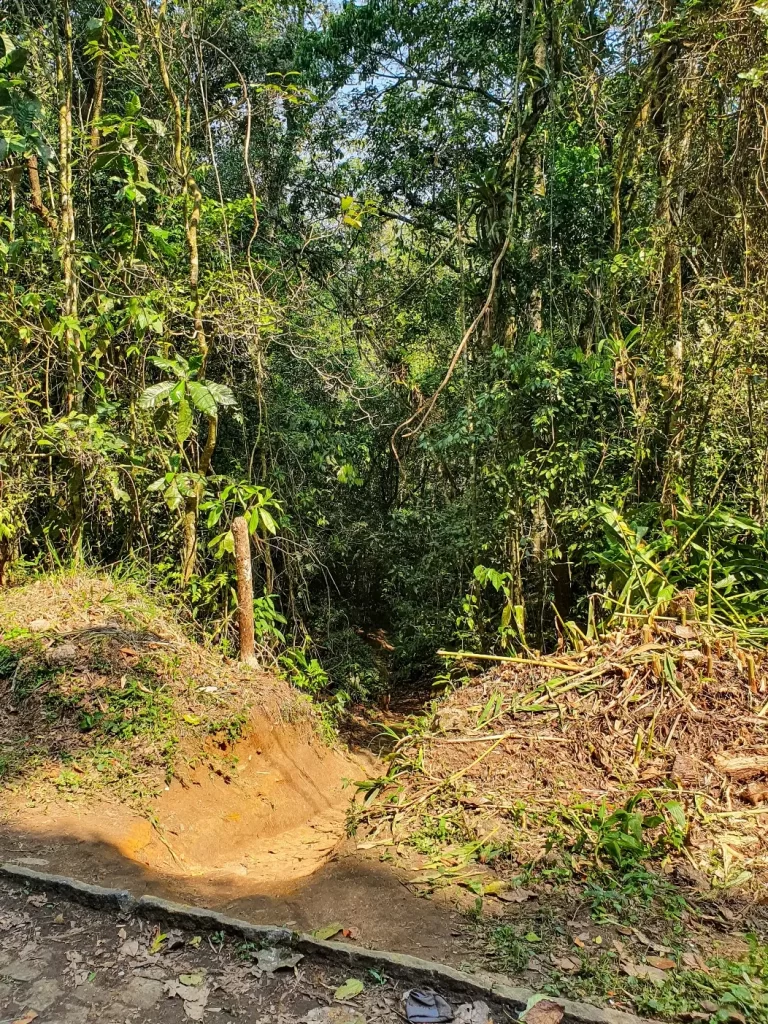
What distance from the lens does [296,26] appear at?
23.4ft

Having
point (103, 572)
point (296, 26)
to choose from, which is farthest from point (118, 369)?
point (296, 26)

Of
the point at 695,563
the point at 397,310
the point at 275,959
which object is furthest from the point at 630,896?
the point at 397,310

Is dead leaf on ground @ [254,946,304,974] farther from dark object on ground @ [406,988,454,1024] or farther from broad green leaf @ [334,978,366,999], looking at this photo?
dark object on ground @ [406,988,454,1024]

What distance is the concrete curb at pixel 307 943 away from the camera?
1697 mm

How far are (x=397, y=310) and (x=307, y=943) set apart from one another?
6.51 meters

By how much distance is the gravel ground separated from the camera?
1816 millimetres

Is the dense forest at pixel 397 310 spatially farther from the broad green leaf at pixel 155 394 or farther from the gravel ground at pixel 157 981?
the gravel ground at pixel 157 981

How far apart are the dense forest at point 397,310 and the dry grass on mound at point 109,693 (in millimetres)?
→ 490

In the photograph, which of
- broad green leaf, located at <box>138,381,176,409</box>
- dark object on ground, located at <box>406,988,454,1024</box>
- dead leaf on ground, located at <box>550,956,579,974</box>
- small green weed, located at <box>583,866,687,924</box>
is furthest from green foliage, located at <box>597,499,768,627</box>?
broad green leaf, located at <box>138,381,176,409</box>

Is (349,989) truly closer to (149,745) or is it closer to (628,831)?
(628,831)

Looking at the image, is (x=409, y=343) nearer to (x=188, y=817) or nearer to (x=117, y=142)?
(x=117, y=142)

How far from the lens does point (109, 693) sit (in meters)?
4.22

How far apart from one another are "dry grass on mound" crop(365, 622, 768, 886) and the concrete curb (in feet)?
2.57

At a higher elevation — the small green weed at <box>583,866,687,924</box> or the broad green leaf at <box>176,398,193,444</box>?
the broad green leaf at <box>176,398,193,444</box>
